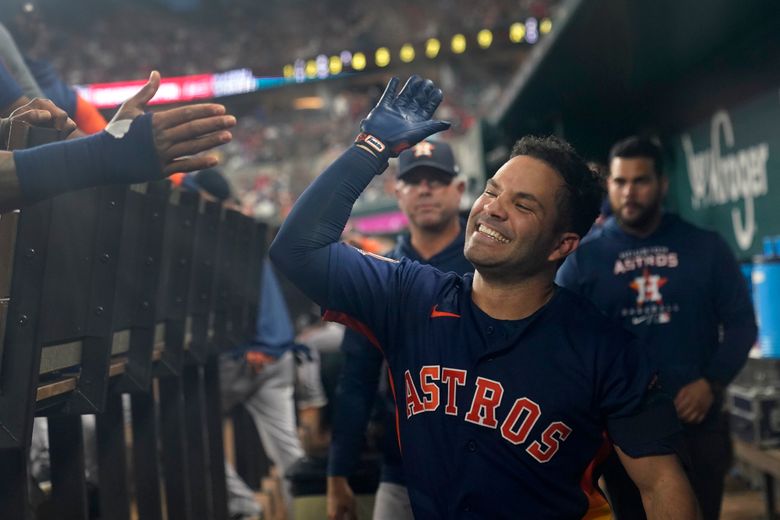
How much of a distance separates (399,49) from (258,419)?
765 inches

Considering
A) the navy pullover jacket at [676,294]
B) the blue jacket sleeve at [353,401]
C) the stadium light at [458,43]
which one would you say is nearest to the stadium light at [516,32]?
the stadium light at [458,43]

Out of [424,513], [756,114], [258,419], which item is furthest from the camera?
[756,114]

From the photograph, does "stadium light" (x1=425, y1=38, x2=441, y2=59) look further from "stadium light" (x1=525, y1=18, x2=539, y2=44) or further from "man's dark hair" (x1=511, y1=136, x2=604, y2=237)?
"man's dark hair" (x1=511, y1=136, x2=604, y2=237)

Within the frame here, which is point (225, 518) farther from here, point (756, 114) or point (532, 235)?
point (756, 114)

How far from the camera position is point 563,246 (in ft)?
7.87

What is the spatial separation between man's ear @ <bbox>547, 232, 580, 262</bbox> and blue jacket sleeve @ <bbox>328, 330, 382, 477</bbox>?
1.05 m

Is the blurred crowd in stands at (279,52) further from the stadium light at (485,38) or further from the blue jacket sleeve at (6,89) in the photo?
the blue jacket sleeve at (6,89)

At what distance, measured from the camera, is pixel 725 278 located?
12.1 ft

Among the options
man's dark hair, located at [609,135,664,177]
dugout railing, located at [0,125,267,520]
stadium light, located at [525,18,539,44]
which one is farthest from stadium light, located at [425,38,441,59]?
man's dark hair, located at [609,135,664,177]

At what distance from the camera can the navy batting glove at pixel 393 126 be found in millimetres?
2320

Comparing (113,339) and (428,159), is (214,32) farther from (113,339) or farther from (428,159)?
(113,339)

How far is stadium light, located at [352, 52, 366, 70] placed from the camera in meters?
24.2

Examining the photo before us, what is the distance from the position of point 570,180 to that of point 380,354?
3.84ft

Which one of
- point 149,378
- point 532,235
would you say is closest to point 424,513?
point 532,235
